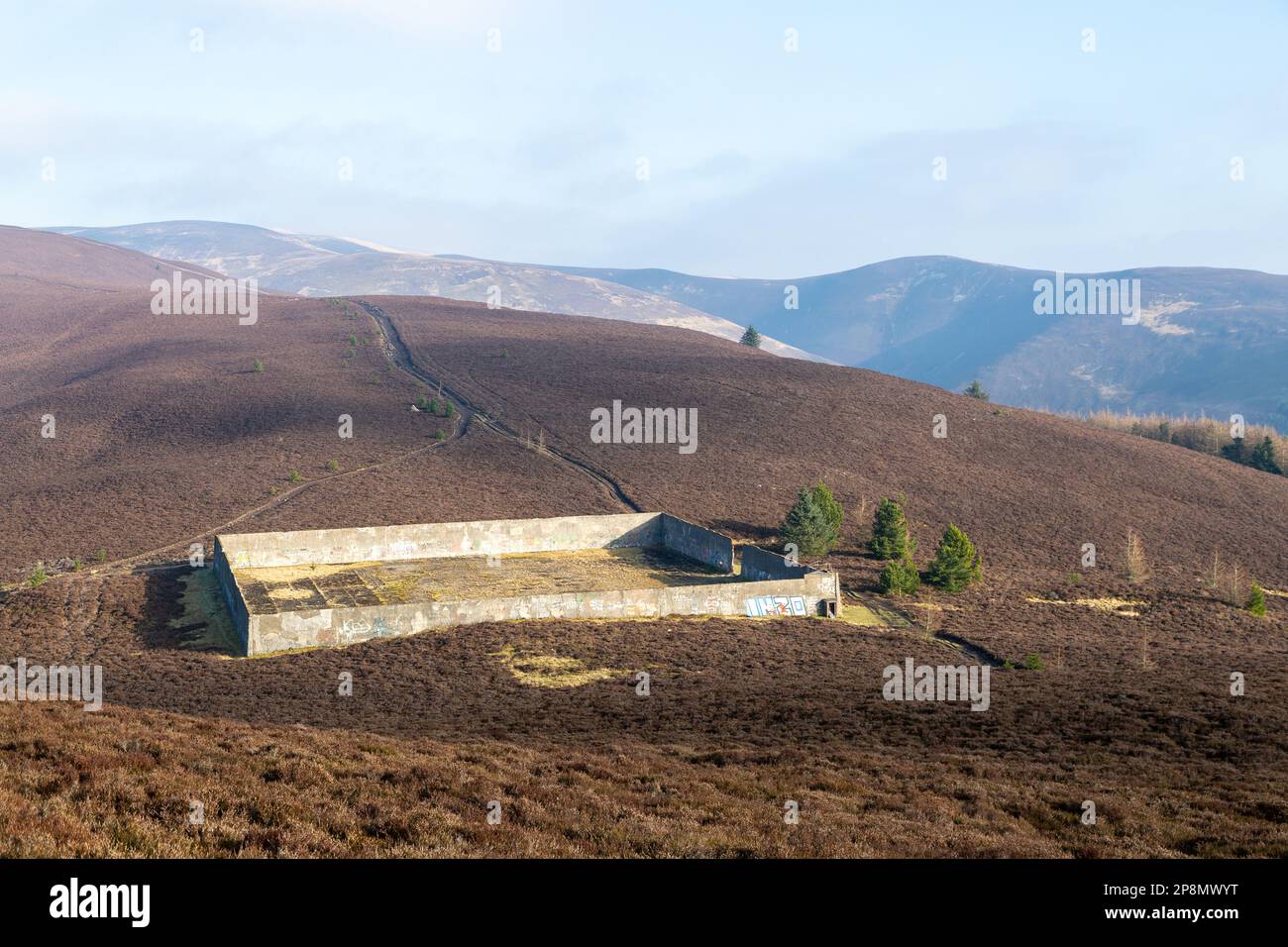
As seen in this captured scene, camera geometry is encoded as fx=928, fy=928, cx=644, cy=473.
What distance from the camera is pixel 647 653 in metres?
28.3

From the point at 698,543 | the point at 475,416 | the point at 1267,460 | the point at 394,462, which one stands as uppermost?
the point at 475,416

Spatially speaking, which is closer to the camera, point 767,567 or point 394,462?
point 767,567

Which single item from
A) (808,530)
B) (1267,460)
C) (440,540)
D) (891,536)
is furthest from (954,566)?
(1267,460)

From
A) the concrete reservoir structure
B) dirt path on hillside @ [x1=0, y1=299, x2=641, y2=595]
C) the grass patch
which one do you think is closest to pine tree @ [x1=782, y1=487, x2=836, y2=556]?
the concrete reservoir structure

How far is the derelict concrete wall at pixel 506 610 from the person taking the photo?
28.2 m

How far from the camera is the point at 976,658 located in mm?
30344

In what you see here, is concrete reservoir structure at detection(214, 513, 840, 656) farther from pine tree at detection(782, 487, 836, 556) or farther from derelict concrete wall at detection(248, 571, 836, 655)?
pine tree at detection(782, 487, 836, 556)

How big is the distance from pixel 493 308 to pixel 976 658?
94178 millimetres

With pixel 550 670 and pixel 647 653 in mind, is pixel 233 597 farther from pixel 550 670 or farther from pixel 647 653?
pixel 647 653

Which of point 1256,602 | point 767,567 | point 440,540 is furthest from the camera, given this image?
point 440,540

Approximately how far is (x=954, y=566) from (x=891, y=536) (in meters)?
4.21

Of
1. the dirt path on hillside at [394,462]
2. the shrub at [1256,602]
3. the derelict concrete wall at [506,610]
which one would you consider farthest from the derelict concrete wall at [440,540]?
the shrub at [1256,602]
